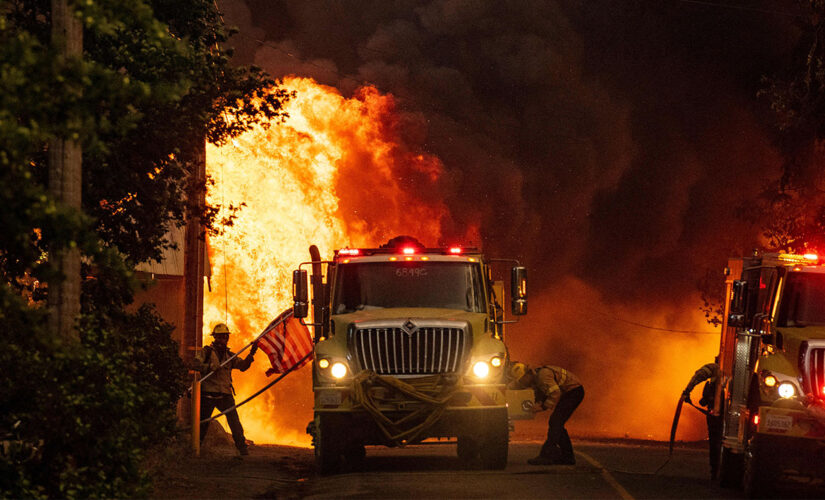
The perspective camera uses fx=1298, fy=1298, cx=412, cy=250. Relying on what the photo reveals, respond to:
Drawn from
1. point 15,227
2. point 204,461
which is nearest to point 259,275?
point 204,461

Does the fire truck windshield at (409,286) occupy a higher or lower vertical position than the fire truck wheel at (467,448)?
higher

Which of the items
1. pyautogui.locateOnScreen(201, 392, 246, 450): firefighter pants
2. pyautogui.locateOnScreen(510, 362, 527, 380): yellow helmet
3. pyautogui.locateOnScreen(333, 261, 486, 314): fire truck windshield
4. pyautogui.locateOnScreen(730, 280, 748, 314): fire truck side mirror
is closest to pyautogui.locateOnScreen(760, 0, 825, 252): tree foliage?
pyautogui.locateOnScreen(730, 280, 748, 314): fire truck side mirror

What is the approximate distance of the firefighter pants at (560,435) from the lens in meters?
18.0

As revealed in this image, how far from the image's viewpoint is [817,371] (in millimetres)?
13977

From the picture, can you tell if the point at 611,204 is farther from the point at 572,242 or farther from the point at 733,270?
the point at 733,270

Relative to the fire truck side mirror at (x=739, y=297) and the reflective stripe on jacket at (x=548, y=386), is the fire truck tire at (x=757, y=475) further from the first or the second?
the reflective stripe on jacket at (x=548, y=386)

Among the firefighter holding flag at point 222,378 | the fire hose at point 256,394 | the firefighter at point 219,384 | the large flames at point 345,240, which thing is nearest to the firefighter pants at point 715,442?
the fire hose at point 256,394

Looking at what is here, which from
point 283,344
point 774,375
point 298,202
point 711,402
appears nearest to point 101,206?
point 283,344

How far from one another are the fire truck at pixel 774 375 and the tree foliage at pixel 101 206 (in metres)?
6.41

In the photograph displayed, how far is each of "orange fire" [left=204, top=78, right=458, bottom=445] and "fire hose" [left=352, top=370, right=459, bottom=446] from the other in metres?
16.7

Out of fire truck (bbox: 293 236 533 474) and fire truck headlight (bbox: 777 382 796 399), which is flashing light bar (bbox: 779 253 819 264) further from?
fire truck (bbox: 293 236 533 474)

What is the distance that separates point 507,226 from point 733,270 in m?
32.5

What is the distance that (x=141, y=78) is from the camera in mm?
14078

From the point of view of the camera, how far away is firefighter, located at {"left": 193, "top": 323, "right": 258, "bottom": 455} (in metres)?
20.4
